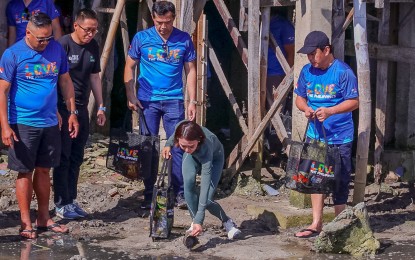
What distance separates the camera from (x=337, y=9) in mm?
10453

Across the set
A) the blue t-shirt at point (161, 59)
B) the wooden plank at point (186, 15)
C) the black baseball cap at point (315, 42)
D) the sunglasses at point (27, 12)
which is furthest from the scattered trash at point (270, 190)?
the sunglasses at point (27, 12)

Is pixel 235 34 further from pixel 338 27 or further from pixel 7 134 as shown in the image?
pixel 7 134

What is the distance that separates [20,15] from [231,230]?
3.08m

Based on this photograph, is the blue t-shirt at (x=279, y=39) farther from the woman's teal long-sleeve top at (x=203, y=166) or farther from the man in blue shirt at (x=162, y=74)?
the woman's teal long-sleeve top at (x=203, y=166)

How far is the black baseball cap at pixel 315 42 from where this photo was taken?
375 inches

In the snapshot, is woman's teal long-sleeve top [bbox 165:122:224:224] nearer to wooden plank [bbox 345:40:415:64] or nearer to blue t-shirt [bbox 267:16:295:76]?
wooden plank [bbox 345:40:415:64]

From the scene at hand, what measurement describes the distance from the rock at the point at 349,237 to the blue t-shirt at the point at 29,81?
269cm

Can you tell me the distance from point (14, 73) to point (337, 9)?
10.4 feet

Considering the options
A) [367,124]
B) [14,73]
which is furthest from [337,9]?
[14,73]

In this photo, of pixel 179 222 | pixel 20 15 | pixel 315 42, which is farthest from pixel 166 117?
pixel 315 42

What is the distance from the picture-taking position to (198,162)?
9.58 meters

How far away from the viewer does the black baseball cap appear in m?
9.52

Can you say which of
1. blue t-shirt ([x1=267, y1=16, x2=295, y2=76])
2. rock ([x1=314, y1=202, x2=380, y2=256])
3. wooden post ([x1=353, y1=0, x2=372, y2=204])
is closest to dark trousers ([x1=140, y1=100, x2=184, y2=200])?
wooden post ([x1=353, y1=0, x2=372, y2=204])

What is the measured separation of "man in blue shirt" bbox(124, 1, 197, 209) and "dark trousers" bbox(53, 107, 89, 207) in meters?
0.54
